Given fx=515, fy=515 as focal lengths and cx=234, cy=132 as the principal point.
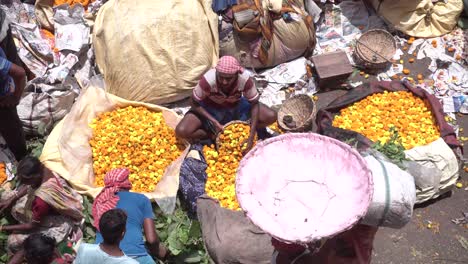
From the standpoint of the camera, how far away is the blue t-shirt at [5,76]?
4004mm

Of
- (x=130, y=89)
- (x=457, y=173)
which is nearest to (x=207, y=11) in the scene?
(x=130, y=89)

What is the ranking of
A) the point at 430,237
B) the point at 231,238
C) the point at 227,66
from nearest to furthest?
1. the point at 231,238
2. the point at 227,66
3. the point at 430,237

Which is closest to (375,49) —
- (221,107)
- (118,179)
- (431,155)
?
(431,155)

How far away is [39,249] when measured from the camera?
10.3 feet

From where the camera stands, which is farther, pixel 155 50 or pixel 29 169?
pixel 155 50

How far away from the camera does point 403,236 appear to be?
452 centimetres

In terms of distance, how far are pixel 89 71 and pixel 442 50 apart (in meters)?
3.99

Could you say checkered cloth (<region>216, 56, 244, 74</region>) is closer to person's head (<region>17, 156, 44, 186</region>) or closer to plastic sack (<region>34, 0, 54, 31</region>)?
person's head (<region>17, 156, 44, 186</region>)

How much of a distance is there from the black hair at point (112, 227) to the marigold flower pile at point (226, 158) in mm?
1534

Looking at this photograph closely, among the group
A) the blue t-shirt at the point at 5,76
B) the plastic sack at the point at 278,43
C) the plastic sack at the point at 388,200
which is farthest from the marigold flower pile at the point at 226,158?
the plastic sack at the point at 388,200

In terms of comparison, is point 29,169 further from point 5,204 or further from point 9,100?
point 9,100

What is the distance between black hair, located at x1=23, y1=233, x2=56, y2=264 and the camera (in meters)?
3.15

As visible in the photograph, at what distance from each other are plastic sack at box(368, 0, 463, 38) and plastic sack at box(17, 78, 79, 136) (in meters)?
3.74

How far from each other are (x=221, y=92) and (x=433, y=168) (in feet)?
6.53
